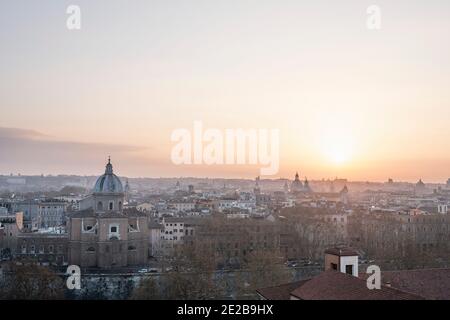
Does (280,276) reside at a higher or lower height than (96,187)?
lower

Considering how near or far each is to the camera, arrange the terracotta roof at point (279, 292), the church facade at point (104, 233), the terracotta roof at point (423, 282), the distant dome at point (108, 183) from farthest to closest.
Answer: the distant dome at point (108, 183) < the church facade at point (104, 233) < the terracotta roof at point (279, 292) < the terracotta roof at point (423, 282)

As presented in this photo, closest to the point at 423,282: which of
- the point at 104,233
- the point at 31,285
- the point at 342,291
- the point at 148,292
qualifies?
the point at 342,291

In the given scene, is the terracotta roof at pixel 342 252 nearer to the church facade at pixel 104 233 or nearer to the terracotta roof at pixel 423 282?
the terracotta roof at pixel 423 282

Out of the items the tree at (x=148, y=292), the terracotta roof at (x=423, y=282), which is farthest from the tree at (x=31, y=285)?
the terracotta roof at (x=423, y=282)

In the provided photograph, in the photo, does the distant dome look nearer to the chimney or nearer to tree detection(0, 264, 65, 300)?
tree detection(0, 264, 65, 300)
